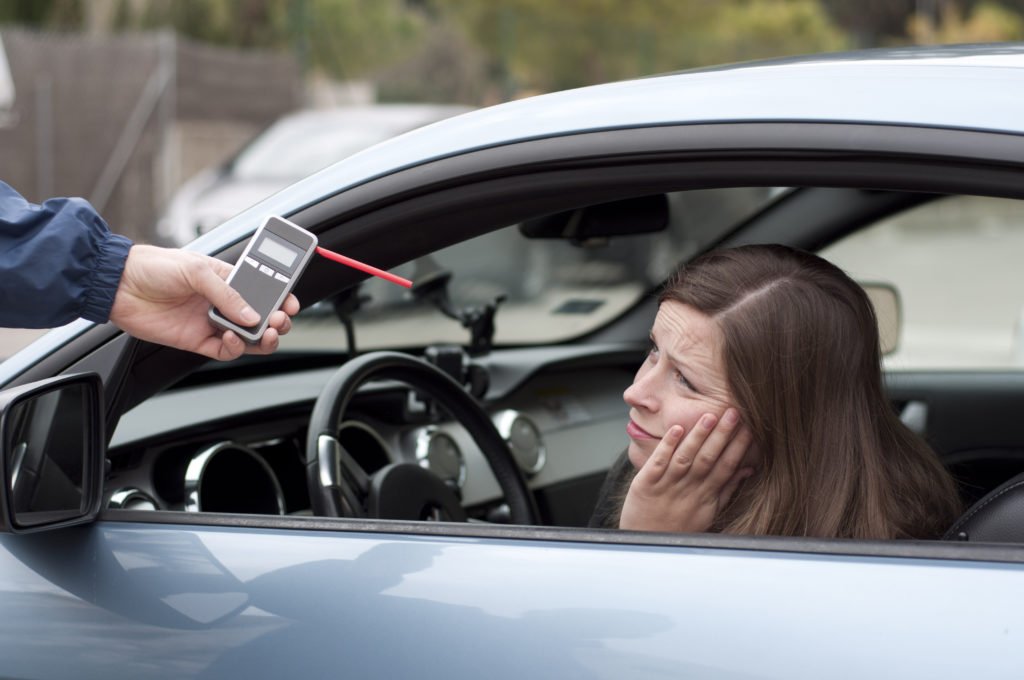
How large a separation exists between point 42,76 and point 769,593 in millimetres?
14312

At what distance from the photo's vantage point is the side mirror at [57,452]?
59.9 inches

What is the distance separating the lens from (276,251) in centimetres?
160

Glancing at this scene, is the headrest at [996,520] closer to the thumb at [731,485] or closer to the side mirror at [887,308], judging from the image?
the thumb at [731,485]

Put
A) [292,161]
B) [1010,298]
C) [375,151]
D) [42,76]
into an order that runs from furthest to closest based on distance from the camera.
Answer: [42,76] < [1010,298] < [292,161] < [375,151]

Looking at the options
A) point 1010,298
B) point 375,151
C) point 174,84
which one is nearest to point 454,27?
point 174,84

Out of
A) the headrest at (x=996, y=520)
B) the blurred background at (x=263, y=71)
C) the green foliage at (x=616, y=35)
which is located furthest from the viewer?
the green foliage at (x=616, y=35)

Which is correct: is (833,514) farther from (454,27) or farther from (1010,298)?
(454,27)

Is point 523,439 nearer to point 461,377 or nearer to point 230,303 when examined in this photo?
point 461,377

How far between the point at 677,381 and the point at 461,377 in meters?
1.10

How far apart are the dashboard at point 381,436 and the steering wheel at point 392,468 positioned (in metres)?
0.08

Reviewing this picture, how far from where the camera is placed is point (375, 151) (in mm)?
1661

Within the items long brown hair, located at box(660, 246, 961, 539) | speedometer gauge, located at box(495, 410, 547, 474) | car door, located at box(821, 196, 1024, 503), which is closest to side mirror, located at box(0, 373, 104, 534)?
long brown hair, located at box(660, 246, 961, 539)

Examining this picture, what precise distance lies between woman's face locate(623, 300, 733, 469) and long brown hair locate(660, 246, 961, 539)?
19 millimetres

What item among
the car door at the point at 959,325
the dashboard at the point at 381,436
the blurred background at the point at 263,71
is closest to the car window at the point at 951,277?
the car door at the point at 959,325
